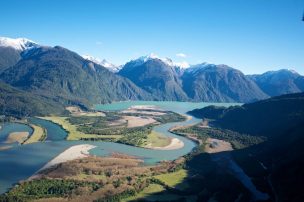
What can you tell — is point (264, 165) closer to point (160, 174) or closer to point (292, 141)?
point (292, 141)

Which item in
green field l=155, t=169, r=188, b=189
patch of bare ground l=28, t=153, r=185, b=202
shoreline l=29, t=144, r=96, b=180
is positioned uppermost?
shoreline l=29, t=144, r=96, b=180

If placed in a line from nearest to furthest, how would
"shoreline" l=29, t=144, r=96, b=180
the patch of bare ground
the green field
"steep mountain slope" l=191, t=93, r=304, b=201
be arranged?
"steep mountain slope" l=191, t=93, r=304, b=201
the patch of bare ground
the green field
"shoreline" l=29, t=144, r=96, b=180

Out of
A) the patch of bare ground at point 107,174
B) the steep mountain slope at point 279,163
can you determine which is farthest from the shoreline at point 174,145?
the steep mountain slope at point 279,163

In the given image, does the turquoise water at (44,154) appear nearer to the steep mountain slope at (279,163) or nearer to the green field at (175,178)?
the green field at (175,178)

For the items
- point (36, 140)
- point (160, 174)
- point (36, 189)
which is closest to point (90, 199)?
point (36, 189)

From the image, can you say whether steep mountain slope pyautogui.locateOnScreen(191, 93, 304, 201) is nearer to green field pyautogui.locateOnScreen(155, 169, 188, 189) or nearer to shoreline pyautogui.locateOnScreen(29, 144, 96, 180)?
green field pyautogui.locateOnScreen(155, 169, 188, 189)

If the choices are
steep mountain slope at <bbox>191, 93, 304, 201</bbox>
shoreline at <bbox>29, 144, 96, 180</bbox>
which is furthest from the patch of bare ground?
steep mountain slope at <bbox>191, 93, 304, 201</bbox>

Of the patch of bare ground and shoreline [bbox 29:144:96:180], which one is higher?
shoreline [bbox 29:144:96:180]

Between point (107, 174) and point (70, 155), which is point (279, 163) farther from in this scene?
point (70, 155)
